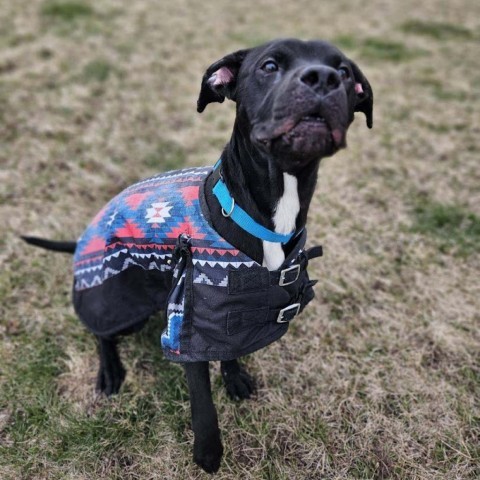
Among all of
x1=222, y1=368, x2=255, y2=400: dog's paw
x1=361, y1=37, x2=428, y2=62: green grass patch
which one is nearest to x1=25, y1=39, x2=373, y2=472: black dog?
x1=222, y1=368, x2=255, y2=400: dog's paw

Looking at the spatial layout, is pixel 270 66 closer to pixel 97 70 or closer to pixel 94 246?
pixel 94 246

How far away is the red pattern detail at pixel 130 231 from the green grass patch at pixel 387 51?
18.1ft

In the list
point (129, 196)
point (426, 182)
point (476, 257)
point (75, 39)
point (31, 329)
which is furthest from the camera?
point (75, 39)

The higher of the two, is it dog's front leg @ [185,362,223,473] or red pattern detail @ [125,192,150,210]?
red pattern detail @ [125,192,150,210]

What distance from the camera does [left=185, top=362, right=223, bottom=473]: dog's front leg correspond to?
2.17m

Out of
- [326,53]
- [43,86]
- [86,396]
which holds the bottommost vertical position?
[86,396]

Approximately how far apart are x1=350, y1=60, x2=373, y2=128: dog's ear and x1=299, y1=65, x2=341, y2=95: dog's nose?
549mm

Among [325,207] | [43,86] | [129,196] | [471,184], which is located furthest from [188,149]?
[471,184]

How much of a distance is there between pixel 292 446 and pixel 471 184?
3100 mm

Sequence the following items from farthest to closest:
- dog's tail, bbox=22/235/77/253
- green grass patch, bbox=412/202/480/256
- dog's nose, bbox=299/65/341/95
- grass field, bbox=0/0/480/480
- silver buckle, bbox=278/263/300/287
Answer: green grass patch, bbox=412/202/480/256
dog's tail, bbox=22/235/77/253
grass field, bbox=0/0/480/480
silver buckle, bbox=278/263/300/287
dog's nose, bbox=299/65/341/95

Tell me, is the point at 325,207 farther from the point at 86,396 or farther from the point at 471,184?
the point at 86,396

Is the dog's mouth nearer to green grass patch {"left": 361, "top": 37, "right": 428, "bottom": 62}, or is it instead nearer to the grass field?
the grass field

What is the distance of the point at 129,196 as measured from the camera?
242cm

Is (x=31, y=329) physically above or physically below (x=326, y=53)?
below
